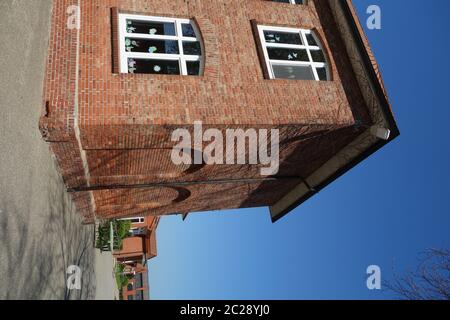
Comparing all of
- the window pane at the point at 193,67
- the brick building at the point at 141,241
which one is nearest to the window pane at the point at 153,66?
the window pane at the point at 193,67

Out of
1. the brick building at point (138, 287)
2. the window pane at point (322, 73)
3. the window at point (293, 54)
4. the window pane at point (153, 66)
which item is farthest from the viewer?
the brick building at point (138, 287)

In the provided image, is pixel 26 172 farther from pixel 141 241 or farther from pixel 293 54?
pixel 141 241

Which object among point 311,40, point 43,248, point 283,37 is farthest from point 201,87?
point 43,248

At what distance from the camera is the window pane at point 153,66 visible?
381 inches

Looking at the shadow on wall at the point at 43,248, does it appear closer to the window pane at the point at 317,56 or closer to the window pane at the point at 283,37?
the window pane at the point at 283,37

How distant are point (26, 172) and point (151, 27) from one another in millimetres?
5318

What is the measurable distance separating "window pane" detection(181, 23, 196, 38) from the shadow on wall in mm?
5431

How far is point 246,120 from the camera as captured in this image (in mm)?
9555

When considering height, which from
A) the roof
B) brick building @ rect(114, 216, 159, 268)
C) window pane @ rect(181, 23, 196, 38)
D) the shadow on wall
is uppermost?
brick building @ rect(114, 216, 159, 268)

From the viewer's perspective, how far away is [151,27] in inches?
413

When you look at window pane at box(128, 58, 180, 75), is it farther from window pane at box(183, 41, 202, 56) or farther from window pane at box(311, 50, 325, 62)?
window pane at box(311, 50, 325, 62)

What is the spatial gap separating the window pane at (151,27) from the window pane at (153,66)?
1.04 m

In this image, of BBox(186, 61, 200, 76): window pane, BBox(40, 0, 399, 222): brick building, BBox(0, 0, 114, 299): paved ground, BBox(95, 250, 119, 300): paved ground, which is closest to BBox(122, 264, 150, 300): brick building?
BBox(95, 250, 119, 300): paved ground

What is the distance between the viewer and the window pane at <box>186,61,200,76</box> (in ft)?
33.1
